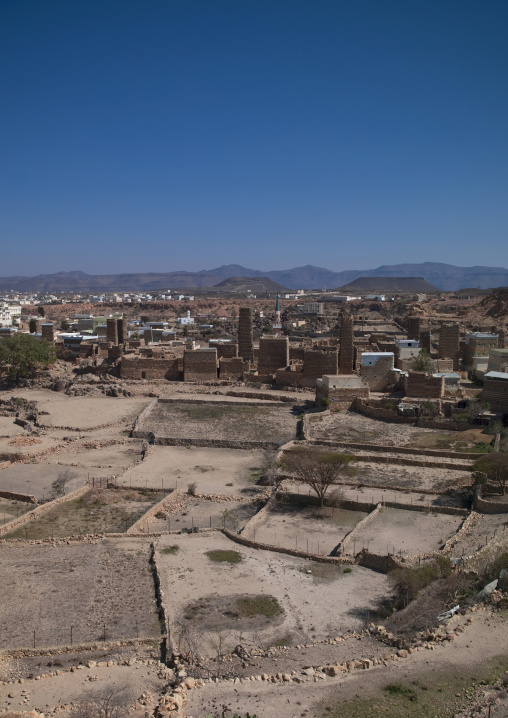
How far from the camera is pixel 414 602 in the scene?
41.5 feet

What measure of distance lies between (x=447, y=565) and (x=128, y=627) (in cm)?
679

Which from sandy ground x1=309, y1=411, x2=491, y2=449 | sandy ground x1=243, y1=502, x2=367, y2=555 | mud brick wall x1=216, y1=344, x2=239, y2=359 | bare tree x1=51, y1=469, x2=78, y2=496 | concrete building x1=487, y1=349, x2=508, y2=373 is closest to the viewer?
sandy ground x1=243, y1=502, x2=367, y2=555

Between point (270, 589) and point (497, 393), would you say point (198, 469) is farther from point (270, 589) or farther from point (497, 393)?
point (497, 393)

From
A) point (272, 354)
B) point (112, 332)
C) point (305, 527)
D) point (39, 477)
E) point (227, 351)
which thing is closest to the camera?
point (305, 527)

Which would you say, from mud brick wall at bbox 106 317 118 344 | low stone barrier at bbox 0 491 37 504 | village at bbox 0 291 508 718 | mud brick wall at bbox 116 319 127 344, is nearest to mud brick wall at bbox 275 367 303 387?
village at bbox 0 291 508 718

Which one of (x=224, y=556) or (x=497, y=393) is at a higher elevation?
(x=497, y=393)

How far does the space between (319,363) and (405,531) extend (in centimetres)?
1854

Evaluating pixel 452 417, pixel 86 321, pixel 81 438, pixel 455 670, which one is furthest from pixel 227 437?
pixel 86 321

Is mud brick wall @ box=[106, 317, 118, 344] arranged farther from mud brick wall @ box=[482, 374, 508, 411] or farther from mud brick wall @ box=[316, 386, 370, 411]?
mud brick wall @ box=[482, 374, 508, 411]

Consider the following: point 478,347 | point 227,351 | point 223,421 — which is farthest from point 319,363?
point 478,347

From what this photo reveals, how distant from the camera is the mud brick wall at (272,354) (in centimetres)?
3828

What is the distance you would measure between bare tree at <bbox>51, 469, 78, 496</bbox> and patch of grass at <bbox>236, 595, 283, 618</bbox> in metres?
9.75

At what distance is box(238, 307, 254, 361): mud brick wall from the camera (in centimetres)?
4281

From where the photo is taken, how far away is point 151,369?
39.5 metres
